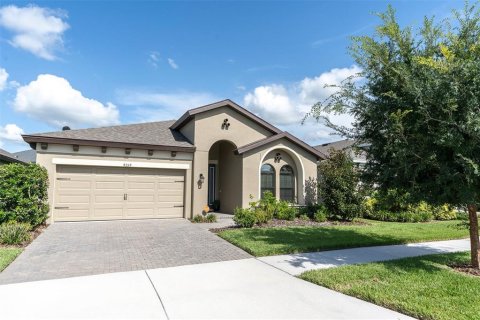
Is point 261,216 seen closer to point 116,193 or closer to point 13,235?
point 116,193

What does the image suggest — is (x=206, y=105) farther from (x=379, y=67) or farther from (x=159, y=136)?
(x=379, y=67)

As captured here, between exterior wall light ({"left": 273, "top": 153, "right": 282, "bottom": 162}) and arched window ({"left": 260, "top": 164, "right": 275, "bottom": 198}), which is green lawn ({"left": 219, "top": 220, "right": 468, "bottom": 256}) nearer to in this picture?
arched window ({"left": 260, "top": 164, "right": 275, "bottom": 198})

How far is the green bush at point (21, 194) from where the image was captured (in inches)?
391

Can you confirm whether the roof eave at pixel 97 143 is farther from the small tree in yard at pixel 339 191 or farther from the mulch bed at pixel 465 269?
the mulch bed at pixel 465 269

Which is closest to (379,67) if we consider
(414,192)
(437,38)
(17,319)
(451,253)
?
(437,38)

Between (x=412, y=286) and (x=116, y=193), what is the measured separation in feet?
39.2

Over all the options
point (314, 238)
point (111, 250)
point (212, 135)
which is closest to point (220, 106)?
point (212, 135)

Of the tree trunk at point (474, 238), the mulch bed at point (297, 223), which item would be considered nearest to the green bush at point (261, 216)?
the mulch bed at point (297, 223)

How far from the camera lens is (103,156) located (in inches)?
514

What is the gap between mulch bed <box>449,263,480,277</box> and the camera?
6.08 metres

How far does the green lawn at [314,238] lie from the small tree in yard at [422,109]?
2471 millimetres

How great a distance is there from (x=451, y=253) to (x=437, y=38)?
5507 mm

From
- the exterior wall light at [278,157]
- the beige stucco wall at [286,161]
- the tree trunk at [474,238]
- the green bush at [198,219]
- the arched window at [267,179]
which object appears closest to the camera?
the tree trunk at [474,238]

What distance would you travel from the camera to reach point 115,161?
1322 centimetres
